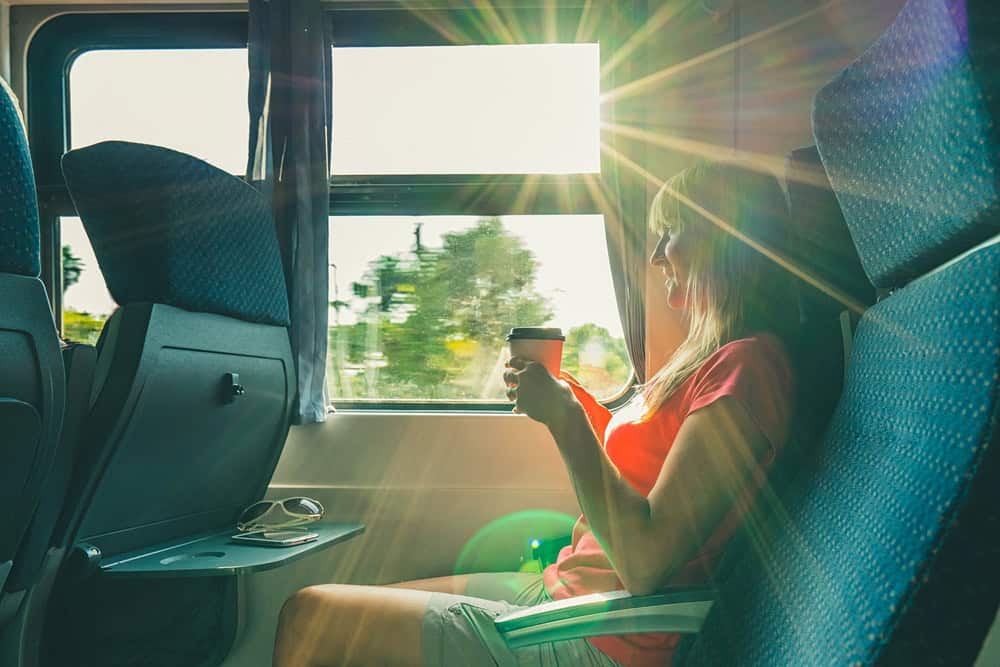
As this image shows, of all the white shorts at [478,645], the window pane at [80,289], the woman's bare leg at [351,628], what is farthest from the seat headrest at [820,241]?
the window pane at [80,289]

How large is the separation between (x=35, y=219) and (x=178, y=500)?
0.81 m

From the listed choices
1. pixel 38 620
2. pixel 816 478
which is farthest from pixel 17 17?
pixel 816 478

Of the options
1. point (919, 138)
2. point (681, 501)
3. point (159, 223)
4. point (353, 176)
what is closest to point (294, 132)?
point (353, 176)

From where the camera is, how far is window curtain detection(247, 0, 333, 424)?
225cm

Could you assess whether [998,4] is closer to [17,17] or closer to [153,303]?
[153,303]

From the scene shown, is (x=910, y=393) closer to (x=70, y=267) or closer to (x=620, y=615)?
(x=620, y=615)

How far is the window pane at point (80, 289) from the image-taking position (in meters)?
2.50

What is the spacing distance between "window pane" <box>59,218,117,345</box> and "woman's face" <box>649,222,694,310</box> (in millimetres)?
1970

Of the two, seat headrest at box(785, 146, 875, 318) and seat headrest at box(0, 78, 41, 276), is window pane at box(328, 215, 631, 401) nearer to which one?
seat headrest at box(785, 146, 875, 318)

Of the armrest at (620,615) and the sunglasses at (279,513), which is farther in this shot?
the sunglasses at (279,513)

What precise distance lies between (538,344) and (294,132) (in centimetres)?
144

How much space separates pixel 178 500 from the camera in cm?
163

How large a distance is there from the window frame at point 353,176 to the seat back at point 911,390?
1.47 m

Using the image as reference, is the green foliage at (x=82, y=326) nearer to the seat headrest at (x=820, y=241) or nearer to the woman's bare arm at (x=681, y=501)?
the woman's bare arm at (x=681, y=501)
